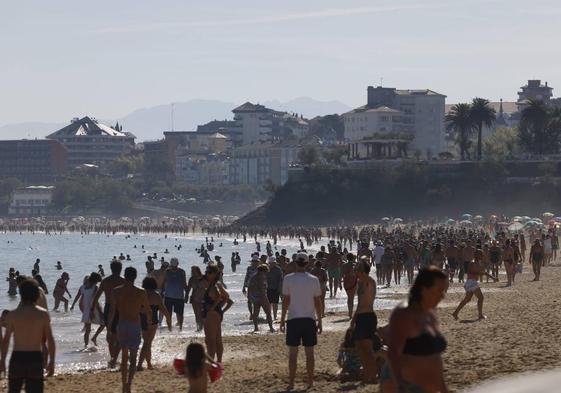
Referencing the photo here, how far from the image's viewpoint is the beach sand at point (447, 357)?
13.7 meters

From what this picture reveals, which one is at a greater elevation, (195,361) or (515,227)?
(515,227)

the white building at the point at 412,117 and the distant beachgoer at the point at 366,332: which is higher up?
the white building at the point at 412,117

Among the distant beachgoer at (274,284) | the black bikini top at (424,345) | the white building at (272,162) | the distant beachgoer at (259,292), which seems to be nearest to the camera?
the black bikini top at (424,345)

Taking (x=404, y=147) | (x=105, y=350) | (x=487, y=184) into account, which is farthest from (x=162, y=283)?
(x=404, y=147)

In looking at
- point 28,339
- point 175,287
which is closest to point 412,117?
point 175,287

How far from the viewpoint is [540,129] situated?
126875 mm

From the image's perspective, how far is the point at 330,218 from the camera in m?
125

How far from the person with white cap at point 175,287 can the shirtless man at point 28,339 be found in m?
9.31

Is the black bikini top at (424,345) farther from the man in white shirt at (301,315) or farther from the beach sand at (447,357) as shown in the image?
the man in white shirt at (301,315)

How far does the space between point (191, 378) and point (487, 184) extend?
112121mm

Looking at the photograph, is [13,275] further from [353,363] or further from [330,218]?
[330,218]

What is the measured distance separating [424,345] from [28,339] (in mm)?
3833

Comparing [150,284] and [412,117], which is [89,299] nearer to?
[150,284]

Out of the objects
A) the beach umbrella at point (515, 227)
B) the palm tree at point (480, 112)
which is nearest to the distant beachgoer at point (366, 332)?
the beach umbrella at point (515, 227)
